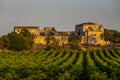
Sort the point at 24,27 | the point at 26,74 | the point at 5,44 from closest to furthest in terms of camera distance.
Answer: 1. the point at 26,74
2. the point at 5,44
3. the point at 24,27

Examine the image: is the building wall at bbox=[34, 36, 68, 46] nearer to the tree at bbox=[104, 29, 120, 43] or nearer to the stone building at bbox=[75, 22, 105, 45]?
the stone building at bbox=[75, 22, 105, 45]

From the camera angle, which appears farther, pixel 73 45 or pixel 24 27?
pixel 24 27

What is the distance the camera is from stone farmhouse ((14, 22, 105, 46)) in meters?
91.6

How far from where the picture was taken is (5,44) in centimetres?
7638

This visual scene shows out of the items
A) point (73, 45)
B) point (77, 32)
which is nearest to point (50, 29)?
point (77, 32)

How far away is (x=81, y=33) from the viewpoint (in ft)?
318

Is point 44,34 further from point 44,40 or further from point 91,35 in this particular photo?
point 91,35

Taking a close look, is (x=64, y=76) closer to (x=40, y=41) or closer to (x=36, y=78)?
(x=36, y=78)

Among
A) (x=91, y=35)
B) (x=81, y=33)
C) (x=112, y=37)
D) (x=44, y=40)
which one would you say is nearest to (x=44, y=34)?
(x=44, y=40)

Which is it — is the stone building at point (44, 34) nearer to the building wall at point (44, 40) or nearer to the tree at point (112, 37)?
the building wall at point (44, 40)

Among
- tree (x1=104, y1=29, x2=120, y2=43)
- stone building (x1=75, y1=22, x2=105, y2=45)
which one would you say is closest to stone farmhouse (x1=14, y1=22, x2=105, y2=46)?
stone building (x1=75, y1=22, x2=105, y2=45)

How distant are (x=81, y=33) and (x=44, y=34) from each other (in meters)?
9.96

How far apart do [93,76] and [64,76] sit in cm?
155

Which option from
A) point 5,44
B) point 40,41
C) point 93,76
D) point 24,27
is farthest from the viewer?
point 24,27
